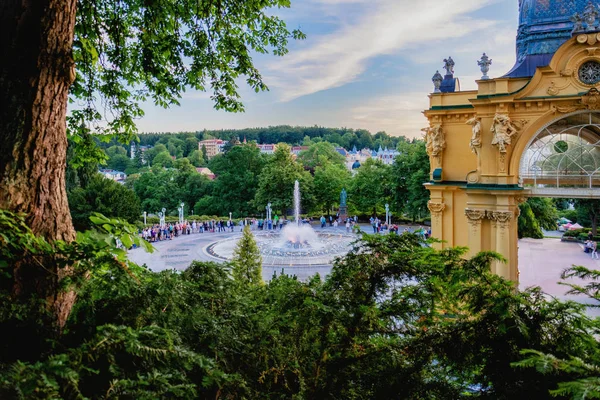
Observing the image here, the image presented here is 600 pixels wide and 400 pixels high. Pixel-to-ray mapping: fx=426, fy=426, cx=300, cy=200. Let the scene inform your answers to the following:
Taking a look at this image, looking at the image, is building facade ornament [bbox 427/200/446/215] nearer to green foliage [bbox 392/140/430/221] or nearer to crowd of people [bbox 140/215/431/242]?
green foliage [bbox 392/140/430/221]

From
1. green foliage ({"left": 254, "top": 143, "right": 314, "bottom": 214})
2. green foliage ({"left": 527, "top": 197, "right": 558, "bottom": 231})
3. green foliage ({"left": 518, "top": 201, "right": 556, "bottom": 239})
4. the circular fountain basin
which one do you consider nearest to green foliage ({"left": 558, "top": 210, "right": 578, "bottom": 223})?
green foliage ({"left": 527, "top": 197, "right": 558, "bottom": 231})

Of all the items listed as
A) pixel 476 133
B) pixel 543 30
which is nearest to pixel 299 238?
pixel 476 133

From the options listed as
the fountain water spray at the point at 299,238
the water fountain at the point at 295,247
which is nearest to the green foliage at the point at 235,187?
the water fountain at the point at 295,247

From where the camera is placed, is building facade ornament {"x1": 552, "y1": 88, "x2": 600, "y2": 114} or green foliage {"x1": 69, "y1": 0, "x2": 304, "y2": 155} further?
building facade ornament {"x1": 552, "y1": 88, "x2": 600, "y2": 114}

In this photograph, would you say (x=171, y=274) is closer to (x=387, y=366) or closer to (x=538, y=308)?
(x=387, y=366)

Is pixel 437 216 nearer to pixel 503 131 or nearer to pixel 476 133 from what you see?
pixel 476 133

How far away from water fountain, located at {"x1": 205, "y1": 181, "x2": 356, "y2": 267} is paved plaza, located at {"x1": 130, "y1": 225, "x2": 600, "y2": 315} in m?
0.94

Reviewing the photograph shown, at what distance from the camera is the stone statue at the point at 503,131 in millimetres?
13148

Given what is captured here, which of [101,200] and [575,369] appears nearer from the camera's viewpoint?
[575,369]

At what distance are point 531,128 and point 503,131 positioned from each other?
858 millimetres

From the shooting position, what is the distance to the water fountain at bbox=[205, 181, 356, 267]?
26406 mm

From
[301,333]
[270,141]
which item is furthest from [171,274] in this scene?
[270,141]

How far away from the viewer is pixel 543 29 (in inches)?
566

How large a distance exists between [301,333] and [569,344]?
2.26 meters
